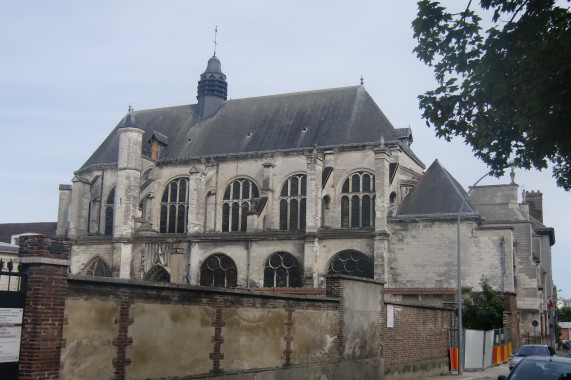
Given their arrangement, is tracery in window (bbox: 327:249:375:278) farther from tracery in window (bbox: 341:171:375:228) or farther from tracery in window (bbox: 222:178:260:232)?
tracery in window (bbox: 222:178:260:232)

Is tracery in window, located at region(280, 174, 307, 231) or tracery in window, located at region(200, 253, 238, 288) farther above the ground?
tracery in window, located at region(280, 174, 307, 231)

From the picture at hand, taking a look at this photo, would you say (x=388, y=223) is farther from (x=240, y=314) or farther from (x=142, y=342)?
(x=142, y=342)

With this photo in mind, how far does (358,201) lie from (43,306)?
2760 centimetres

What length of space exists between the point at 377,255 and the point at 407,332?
1239 centimetres

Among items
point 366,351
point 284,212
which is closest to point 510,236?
point 284,212

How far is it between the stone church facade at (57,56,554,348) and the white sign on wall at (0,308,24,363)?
23283 millimetres

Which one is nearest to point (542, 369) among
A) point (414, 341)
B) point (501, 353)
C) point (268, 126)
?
point (414, 341)

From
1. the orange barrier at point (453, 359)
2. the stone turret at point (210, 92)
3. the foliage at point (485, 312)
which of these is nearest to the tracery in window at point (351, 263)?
the foliage at point (485, 312)

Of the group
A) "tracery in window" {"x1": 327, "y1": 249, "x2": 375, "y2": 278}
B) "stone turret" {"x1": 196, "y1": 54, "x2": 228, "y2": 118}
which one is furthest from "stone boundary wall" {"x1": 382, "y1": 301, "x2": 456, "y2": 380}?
"stone turret" {"x1": 196, "y1": 54, "x2": 228, "y2": 118}

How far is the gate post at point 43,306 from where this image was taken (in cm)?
942

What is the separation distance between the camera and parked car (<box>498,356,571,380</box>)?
9.98m

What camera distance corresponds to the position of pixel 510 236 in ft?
102

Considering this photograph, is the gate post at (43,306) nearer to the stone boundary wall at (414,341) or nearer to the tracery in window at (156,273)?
the stone boundary wall at (414,341)

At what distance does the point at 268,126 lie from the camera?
4072cm
